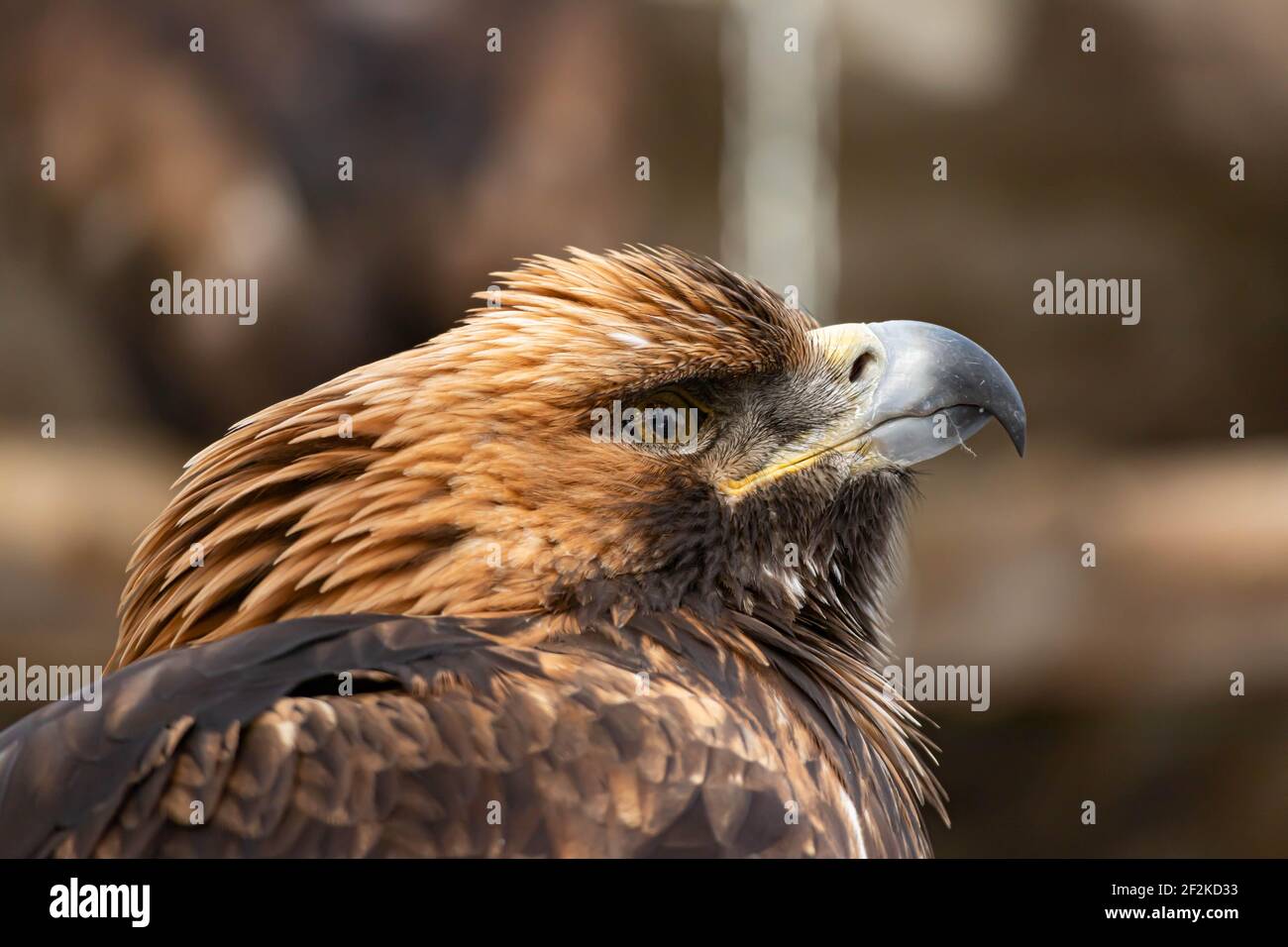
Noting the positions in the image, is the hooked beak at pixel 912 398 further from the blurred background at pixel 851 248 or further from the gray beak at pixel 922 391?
the blurred background at pixel 851 248

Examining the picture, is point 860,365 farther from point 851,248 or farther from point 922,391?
point 851,248

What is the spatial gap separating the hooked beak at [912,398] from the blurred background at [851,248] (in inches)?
169

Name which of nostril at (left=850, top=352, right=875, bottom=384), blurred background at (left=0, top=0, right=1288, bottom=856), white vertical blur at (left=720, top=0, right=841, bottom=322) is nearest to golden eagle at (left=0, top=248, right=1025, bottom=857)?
nostril at (left=850, top=352, right=875, bottom=384)

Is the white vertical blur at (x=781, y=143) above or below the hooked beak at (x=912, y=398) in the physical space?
above

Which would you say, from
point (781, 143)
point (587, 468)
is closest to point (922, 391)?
point (587, 468)

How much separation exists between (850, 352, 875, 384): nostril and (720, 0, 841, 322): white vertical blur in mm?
6164

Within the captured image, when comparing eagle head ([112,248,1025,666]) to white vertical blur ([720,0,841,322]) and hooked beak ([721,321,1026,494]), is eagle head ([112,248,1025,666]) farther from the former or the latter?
white vertical blur ([720,0,841,322])

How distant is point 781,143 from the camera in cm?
897

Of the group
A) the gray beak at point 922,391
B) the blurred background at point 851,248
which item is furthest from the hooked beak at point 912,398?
the blurred background at point 851,248

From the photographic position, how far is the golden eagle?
68.4 inches

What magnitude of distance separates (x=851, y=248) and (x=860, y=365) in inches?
255

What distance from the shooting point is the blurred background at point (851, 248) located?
264 inches

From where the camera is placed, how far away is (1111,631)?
23.6 ft
